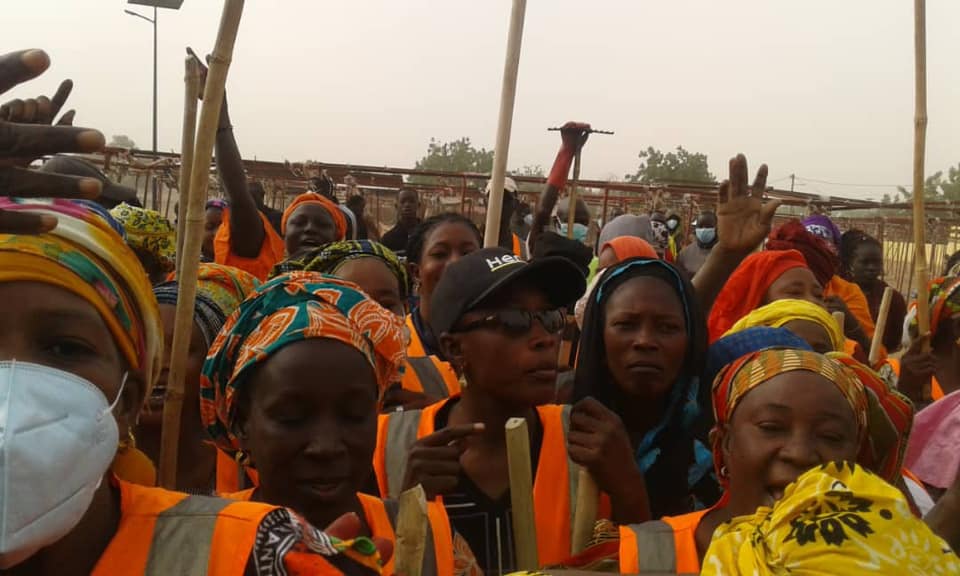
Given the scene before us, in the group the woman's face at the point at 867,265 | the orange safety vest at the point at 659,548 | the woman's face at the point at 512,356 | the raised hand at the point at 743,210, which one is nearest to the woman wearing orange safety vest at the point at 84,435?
the orange safety vest at the point at 659,548

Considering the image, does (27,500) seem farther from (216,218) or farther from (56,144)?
(216,218)

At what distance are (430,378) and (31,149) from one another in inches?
90.8

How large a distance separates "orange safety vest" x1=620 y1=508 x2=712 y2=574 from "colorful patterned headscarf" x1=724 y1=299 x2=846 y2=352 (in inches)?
54.8

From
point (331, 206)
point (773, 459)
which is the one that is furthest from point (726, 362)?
point (331, 206)

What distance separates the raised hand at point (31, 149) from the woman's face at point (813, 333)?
9.05ft

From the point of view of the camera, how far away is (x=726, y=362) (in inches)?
108

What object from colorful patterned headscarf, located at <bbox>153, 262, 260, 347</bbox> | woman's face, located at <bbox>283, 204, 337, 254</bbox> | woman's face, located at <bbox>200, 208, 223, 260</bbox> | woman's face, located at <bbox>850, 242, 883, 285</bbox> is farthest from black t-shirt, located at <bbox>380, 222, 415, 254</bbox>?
colorful patterned headscarf, located at <bbox>153, 262, 260, 347</bbox>

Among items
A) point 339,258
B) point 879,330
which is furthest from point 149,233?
point 879,330

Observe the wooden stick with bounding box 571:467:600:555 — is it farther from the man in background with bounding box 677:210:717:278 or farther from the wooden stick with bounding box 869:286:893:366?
the man in background with bounding box 677:210:717:278

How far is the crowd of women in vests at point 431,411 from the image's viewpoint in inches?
48.0

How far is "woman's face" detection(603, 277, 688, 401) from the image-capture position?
2.67 m

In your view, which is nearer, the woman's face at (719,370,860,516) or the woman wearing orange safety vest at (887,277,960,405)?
the woman's face at (719,370,860,516)

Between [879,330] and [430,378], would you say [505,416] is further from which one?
[879,330]

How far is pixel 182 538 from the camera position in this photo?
4.21ft
